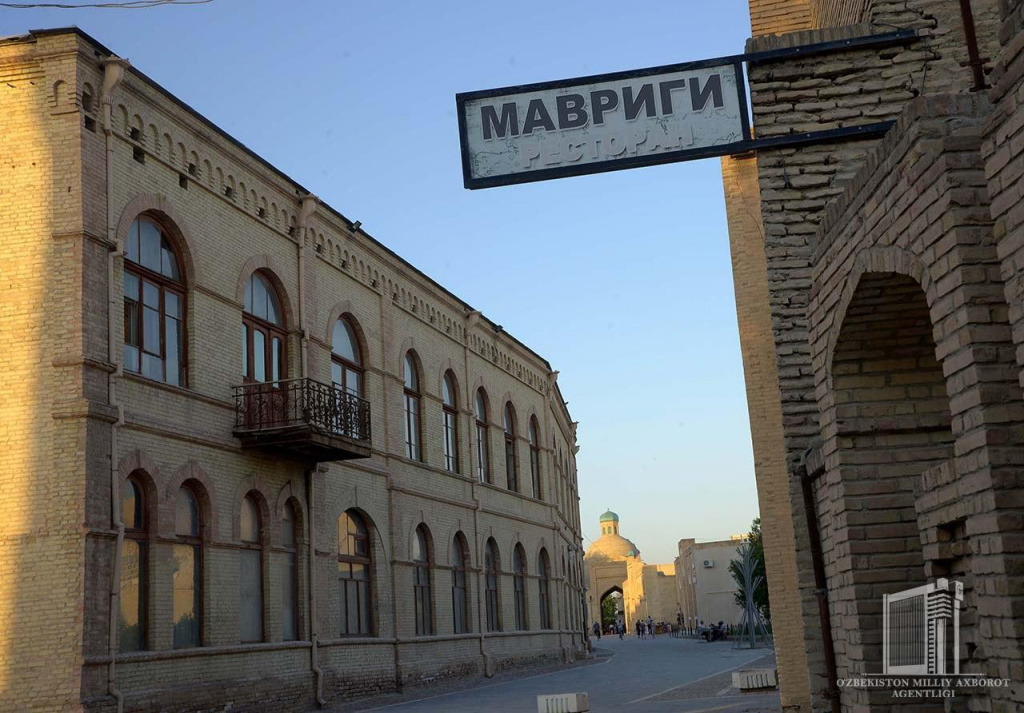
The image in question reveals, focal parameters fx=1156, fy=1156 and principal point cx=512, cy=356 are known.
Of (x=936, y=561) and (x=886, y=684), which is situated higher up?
(x=936, y=561)

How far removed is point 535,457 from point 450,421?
8.39m

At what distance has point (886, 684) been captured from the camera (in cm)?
769

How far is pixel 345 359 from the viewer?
2462cm

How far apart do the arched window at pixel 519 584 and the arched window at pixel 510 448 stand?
1.98 meters

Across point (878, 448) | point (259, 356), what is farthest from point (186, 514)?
point (878, 448)

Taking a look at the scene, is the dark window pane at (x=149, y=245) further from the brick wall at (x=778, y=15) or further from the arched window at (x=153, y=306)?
the brick wall at (x=778, y=15)

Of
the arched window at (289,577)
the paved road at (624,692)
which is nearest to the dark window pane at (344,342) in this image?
the arched window at (289,577)

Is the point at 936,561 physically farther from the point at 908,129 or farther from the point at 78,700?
the point at 78,700

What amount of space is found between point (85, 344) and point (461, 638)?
15.3 m

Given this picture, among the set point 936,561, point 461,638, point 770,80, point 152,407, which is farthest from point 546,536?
point 936,561

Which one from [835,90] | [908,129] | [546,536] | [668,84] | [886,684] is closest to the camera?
[908,129]

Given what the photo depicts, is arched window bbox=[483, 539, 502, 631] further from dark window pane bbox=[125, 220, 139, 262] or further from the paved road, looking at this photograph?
dark window pane bbox=[125, 220, 139, 262]

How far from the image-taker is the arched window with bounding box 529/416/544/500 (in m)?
37.9

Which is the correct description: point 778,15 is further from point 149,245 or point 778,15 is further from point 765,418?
point 149,245
